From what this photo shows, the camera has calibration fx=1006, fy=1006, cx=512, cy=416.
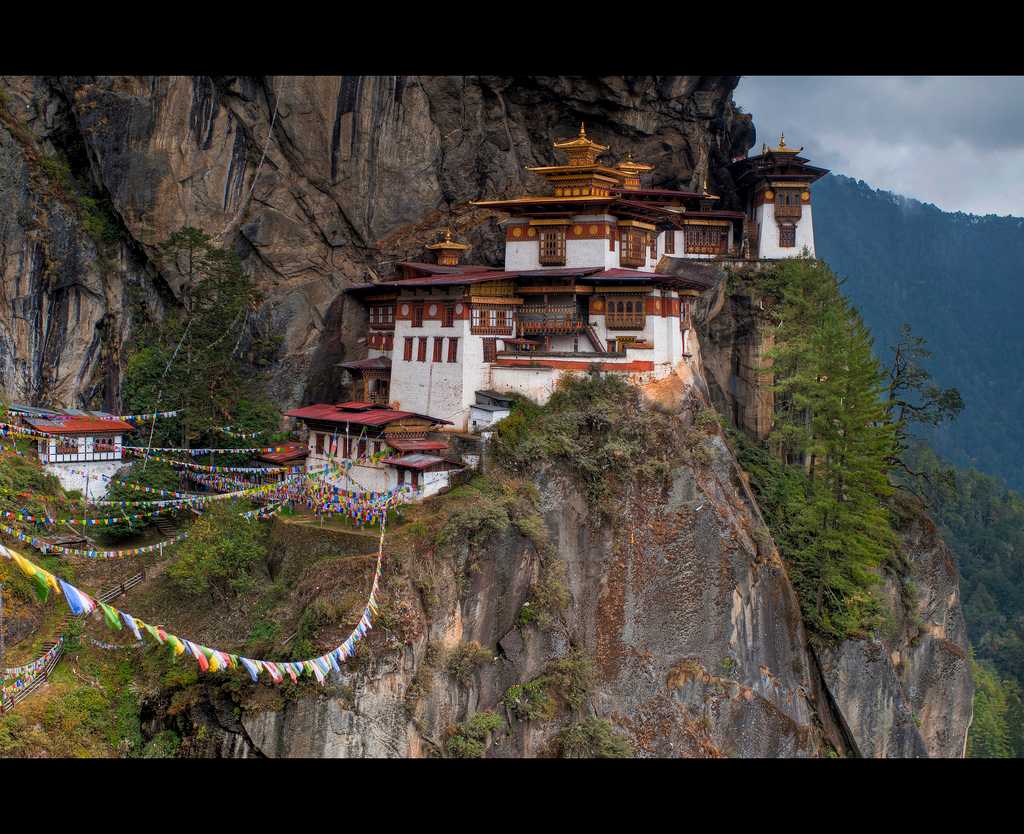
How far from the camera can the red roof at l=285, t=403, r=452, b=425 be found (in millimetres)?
31984

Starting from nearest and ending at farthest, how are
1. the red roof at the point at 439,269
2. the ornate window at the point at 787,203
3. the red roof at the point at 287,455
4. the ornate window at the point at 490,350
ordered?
the red roof at the point at 287,455
the ornate window at the point at 490,350
the red roof at the point at 439,269
the ornate window at the point at 787,203

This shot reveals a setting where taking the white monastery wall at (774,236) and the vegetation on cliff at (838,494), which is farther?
the white monastery wall at (774,236)

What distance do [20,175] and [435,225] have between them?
16108 millimetres

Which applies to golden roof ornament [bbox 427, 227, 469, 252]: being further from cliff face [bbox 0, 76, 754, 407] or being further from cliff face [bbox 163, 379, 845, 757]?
cliff face [bbox 163, 379, 845, 757]

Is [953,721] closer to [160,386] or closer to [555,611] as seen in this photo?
[555,611]

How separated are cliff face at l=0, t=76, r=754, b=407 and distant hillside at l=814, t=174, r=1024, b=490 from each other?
387 ft

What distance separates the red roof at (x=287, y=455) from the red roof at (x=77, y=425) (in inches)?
178

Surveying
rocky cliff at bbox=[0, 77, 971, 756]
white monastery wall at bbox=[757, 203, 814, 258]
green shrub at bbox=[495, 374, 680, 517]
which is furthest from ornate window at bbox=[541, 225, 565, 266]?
white monastery wall at bbox=[757, 203, 814, 258]

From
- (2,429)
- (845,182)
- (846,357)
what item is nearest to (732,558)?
(846,357)

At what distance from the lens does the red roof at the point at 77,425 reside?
31922mm

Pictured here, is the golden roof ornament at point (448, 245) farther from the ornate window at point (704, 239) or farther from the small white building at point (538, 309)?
the ornate window at point (704, 239)

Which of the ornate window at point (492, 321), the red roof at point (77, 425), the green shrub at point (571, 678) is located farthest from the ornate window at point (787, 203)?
the red roof at point (77, 425)

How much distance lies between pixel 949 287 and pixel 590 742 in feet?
539

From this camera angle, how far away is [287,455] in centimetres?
3428
